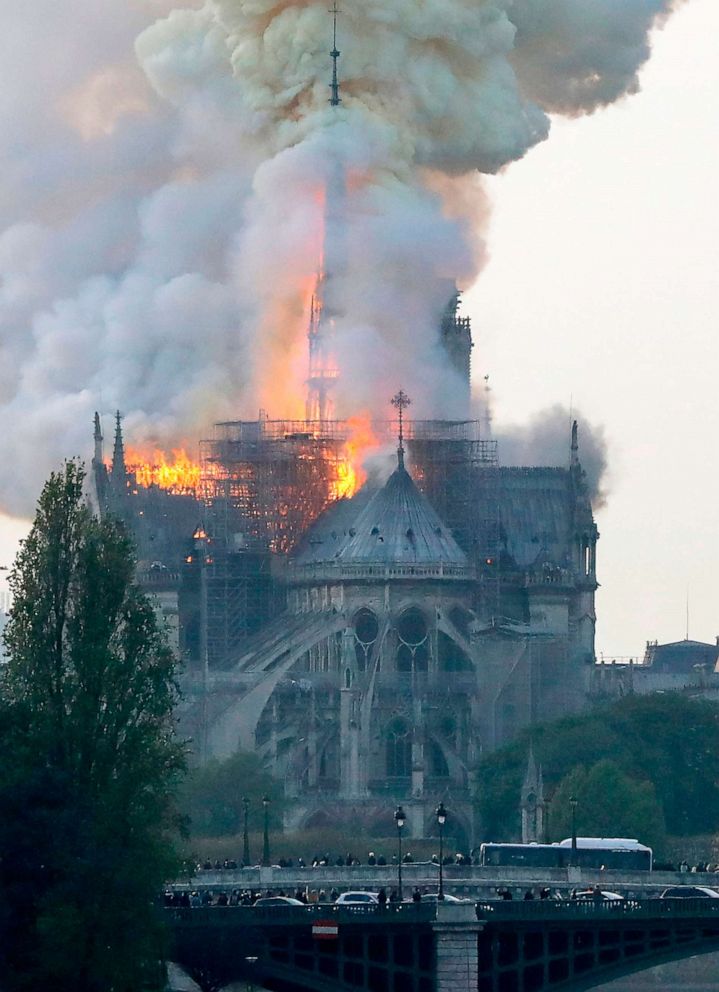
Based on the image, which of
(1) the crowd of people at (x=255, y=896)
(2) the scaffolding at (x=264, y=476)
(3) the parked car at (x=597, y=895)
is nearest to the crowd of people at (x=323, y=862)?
(1) the crowd of people at (x=255, y=896)

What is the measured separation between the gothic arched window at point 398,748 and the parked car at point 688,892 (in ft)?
170

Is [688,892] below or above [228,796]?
below

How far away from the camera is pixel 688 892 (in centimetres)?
13538

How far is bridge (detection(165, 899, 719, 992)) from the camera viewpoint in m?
120

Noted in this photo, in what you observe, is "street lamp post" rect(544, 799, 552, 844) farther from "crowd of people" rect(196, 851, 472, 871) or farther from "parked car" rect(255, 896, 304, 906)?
"parked car" rect(255, 896, 304, 906)

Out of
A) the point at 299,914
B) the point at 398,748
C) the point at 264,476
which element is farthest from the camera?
the point at 264,476

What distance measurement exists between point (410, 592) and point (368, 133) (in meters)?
17.3

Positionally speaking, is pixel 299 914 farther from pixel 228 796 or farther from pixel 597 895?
pixel 228 796

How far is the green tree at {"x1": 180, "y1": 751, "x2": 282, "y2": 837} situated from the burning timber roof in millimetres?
15097

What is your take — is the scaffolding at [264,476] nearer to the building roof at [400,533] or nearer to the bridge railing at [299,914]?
the building roof at [400,533]

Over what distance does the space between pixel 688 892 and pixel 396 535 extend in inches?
2411

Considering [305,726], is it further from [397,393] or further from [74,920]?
[74,920]

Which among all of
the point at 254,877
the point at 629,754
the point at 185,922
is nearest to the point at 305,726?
the point at 629,754

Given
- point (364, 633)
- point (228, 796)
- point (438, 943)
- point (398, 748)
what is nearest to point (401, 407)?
point (364, 633)
